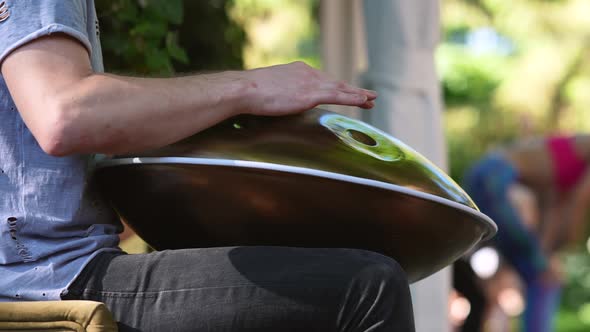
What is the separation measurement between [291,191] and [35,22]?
1.34 feet

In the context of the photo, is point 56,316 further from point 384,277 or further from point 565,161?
point 565,161

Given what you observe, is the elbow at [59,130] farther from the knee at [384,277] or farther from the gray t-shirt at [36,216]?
the knee at [384,277]

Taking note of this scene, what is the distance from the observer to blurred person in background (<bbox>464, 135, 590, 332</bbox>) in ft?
17.3

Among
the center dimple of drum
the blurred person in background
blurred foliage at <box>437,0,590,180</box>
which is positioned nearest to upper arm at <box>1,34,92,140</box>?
the center dimple of drum

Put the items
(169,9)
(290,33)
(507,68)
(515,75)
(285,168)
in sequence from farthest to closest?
(507,68) → (515,75) → (290,33) → (169,9) → (285,168)

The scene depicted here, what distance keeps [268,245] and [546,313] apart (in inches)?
165

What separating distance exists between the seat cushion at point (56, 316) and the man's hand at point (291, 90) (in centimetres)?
36

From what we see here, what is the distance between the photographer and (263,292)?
134 centimetres

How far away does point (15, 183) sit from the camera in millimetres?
1442

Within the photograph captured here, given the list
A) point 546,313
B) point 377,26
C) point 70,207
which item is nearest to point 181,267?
point 70,207

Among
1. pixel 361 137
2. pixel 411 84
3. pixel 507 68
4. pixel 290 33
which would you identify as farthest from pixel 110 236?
pixel 507 68

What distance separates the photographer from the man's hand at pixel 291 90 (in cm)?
147

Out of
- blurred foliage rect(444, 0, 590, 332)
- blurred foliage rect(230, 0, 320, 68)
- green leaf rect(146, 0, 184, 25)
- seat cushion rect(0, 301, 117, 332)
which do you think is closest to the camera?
seat cushion rect(0, 301, 117, 332)

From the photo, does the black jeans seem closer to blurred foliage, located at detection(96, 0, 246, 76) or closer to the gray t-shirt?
the gray t-shirt
